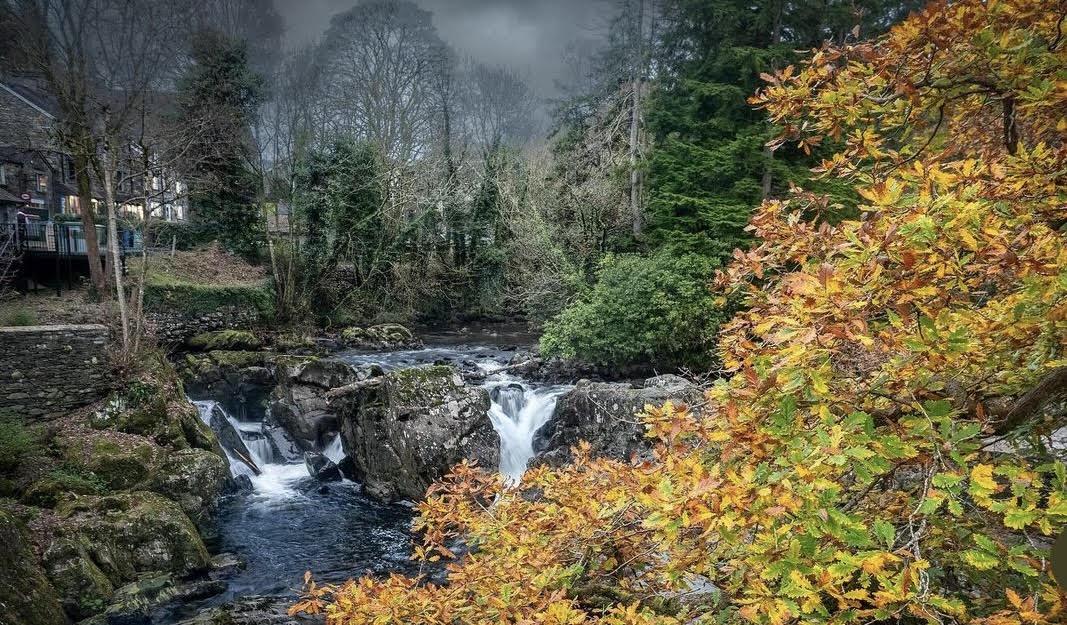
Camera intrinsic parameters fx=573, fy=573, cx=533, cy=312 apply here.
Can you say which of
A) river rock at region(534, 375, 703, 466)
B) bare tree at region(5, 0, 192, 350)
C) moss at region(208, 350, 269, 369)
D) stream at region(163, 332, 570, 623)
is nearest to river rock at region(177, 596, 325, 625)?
stream at region(163, 332, 570, 623)

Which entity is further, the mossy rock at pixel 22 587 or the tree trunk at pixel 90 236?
the tree trunk at pixel 90 236

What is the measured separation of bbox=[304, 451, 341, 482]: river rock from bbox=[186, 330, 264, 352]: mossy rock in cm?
714

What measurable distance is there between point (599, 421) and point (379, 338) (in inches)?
476

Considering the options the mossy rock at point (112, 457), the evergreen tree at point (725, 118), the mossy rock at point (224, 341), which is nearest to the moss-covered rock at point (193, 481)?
the mossy rock at point (112, 457)

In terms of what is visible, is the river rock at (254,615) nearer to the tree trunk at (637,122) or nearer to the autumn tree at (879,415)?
the autumn tree at (879,415)

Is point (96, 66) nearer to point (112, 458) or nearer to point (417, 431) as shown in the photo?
point (112, 458)

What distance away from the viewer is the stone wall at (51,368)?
10453 millimetres

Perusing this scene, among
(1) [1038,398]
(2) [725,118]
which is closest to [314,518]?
(1) [1038,398]

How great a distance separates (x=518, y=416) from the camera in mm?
13109

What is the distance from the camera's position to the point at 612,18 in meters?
19.2

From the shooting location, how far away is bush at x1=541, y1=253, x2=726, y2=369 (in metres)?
13.8

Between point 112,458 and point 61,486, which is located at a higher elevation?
point 112,458

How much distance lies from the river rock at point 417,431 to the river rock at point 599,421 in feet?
4.18

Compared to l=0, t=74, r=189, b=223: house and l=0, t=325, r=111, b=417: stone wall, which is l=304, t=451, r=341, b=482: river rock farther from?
l=0, t=74, r=189, b=223: house
